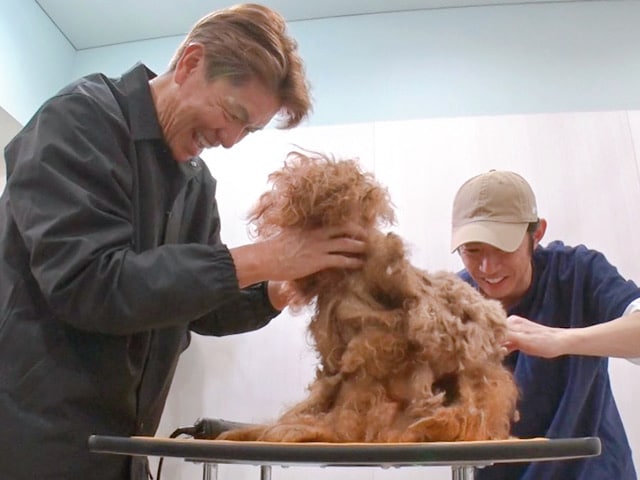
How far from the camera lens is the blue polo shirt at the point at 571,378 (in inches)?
43.4

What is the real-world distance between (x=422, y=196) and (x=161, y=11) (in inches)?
47.7

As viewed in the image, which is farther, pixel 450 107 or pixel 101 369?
pixel 450 107

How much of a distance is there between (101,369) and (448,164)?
106 cm

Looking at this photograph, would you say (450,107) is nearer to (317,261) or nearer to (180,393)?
(180,393)

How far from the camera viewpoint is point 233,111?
970mm

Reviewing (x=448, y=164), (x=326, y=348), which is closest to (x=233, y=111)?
(x=326, y=348)

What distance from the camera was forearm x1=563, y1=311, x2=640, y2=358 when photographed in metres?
0.97

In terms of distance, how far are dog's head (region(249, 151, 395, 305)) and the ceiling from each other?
1452mm

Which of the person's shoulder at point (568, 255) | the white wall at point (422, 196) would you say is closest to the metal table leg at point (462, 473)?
the person's shoulder at point (568, 255)

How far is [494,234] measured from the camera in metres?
1.11

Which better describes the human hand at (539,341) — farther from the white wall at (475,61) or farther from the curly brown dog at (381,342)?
the white wall at (475,61)

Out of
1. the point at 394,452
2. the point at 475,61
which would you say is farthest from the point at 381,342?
the point at 475,61

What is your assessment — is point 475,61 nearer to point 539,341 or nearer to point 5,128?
point 539,341

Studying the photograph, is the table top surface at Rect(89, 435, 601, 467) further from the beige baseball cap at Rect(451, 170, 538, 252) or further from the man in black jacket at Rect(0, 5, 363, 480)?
the beige baseball cap at Rect(451, 170, 538, 252)
